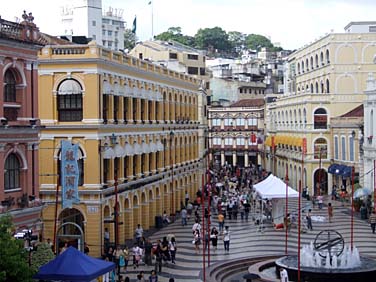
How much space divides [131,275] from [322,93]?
43898 millimetres

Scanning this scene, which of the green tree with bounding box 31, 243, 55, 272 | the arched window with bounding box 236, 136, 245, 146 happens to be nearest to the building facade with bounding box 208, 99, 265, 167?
the arched window with bounding box 236, 136, 245, 146

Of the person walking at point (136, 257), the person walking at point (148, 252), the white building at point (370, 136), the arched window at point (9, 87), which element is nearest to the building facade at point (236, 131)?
the white building at point (370, 136)

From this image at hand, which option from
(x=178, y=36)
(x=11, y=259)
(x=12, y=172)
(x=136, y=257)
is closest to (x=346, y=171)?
Answer: (x=136, y=257)

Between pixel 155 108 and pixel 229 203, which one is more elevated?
pixel 155 108

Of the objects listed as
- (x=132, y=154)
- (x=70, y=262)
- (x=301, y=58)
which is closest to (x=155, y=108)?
(x=132, y=154)

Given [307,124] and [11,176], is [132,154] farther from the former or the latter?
[307,124]

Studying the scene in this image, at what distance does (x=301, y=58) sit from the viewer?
88.6m

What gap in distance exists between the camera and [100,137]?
4031 centimetres

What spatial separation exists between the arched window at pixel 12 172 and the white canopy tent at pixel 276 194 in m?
21.2

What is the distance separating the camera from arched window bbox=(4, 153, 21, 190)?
28.2 metres

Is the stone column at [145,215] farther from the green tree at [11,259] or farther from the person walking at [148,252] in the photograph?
the green tree at [11,259]

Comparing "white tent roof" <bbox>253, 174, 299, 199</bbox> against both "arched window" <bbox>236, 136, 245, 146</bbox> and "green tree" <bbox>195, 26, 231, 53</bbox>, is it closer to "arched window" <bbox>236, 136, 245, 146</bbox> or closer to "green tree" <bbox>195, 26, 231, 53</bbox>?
"arched window" <bbox>236, 136, 245, 146</bbox>

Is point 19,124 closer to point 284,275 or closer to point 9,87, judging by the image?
point 9,87

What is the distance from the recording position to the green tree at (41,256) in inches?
988
